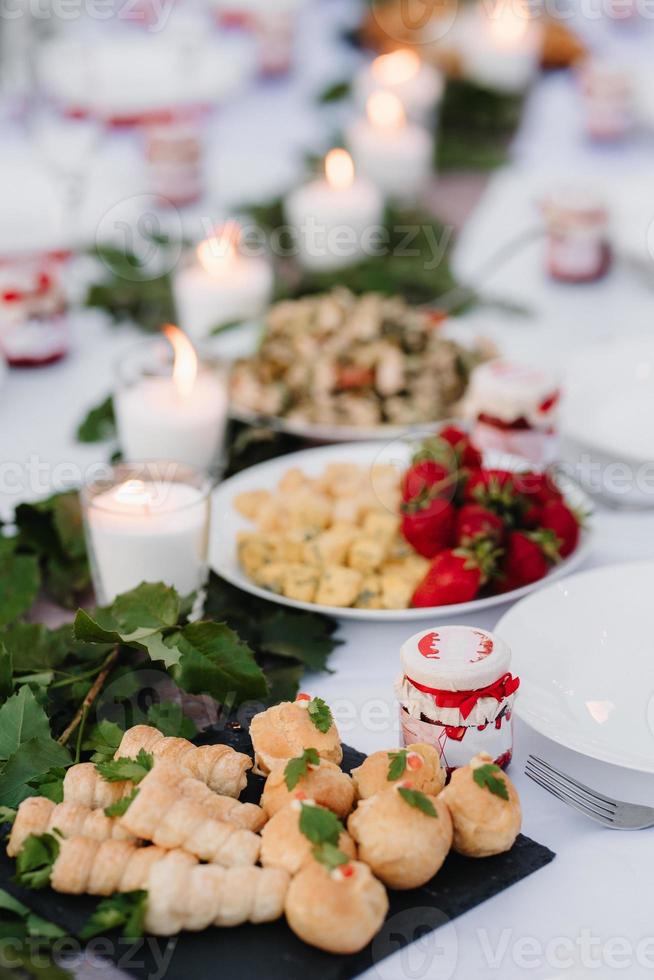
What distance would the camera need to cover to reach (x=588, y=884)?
0.83m

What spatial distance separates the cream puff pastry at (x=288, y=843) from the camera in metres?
0.73

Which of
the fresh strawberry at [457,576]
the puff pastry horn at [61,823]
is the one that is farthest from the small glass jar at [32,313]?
the puff pastry horn at [61,823]

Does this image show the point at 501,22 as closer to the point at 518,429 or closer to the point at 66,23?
the point at 66,23

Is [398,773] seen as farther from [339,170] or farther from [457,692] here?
[339,170]

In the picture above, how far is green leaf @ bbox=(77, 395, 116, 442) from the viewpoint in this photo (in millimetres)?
1643

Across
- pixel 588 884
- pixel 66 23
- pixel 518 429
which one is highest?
pixel 66 23

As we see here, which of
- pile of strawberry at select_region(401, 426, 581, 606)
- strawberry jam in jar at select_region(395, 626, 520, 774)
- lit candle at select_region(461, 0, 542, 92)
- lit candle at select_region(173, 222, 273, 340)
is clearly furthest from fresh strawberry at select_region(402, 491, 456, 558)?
lit candle at select_region(461, 0, 542, 92)

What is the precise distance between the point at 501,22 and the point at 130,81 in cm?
108

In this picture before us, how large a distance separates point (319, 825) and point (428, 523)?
0.48 meters

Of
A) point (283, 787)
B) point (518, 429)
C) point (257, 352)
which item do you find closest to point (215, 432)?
point (257, 352)

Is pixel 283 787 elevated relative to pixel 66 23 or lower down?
lower down

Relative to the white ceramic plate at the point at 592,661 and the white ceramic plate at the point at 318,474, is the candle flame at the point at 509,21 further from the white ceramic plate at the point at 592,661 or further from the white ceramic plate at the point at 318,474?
the white ceramic plate at the point at 592,661

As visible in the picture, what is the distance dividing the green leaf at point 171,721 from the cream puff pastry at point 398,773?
186mm

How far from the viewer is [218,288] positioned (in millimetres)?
1917
